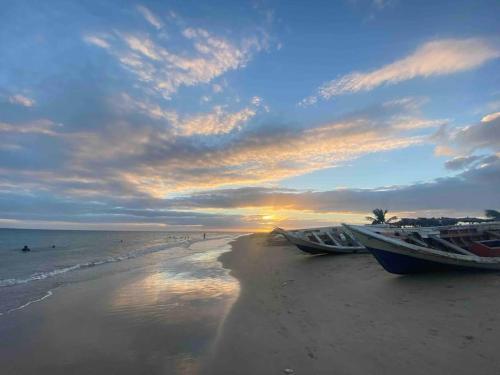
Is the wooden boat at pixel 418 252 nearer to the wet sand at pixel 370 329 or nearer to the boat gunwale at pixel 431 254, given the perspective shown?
the boat gunwale at pixel 431 254

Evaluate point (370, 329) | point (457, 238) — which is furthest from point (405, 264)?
point (370, 329)

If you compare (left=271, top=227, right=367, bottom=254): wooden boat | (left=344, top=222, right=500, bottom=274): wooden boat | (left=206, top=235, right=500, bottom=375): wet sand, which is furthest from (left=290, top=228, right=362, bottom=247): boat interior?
(left=206, top=235, right=500, bottom=375): wet sand

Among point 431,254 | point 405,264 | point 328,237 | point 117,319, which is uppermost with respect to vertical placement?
point 328,237

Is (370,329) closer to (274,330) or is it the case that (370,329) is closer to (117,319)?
(274,330)

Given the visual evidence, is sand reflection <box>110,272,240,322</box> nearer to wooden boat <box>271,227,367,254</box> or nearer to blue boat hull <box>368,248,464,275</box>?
blue boat hull <box>368,248,464,275</box>

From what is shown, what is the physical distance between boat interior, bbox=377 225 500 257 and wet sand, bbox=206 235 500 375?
75.5 inches

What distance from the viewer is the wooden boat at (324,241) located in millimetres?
25250

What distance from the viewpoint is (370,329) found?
26.2 ft

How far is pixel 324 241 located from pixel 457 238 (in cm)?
1164

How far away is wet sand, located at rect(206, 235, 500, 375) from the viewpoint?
624cm

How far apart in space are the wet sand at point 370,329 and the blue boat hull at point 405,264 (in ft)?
1.12

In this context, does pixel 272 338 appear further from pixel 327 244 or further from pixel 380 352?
pixel 327 244

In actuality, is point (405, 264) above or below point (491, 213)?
below

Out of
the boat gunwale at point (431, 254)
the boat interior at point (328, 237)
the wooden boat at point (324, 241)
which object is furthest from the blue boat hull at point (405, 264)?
the boat interior at point (328, 237)
